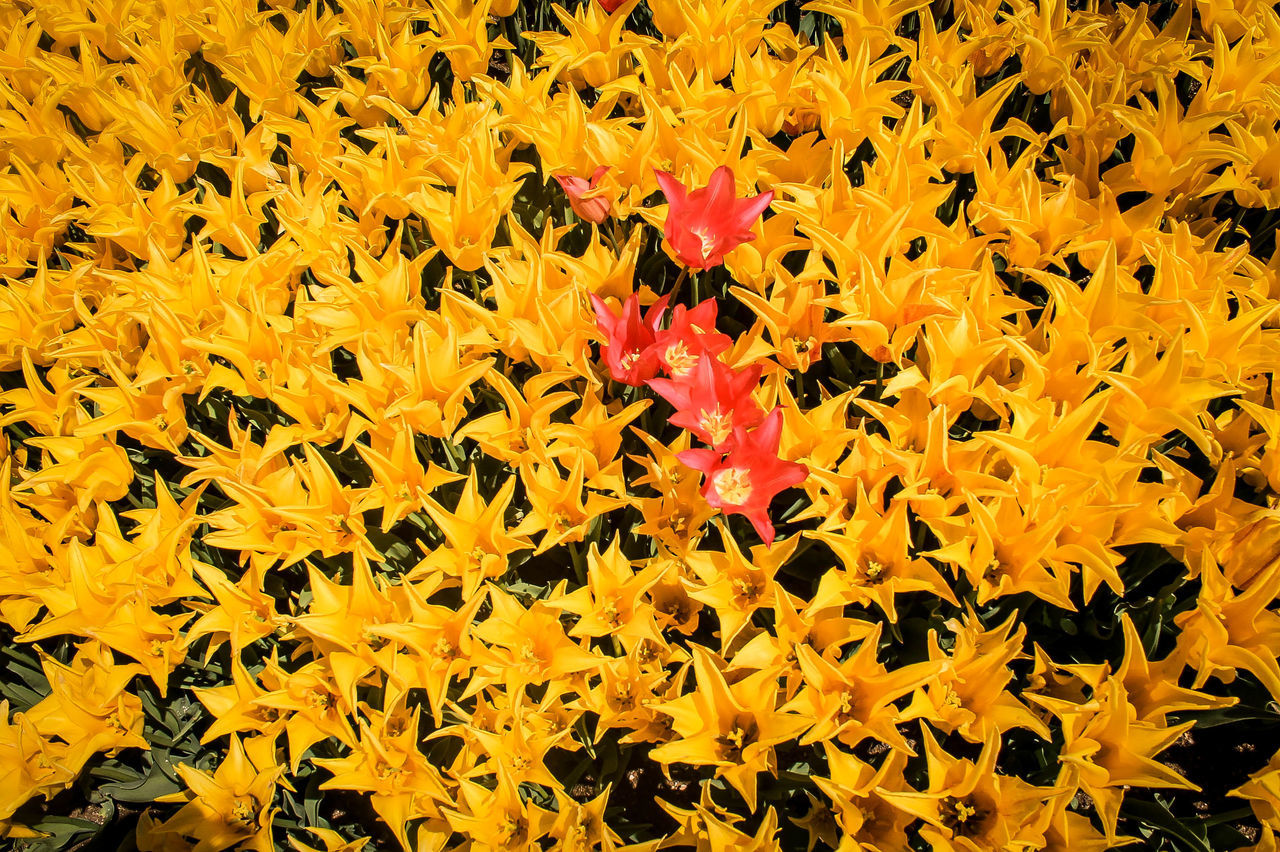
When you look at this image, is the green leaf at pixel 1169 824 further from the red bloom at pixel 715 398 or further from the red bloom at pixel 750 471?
the red bloom at pixel 715 398

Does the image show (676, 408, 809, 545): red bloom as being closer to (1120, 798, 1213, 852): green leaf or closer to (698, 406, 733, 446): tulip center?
(698, 406, 733, 446): tulip center

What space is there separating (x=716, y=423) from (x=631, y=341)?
1.07ft

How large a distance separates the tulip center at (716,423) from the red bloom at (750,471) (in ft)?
0.18

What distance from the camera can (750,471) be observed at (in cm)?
176

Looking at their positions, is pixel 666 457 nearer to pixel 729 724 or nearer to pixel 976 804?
pixel 729 724

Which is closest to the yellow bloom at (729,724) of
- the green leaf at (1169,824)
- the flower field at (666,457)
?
the flower field at (666,457)

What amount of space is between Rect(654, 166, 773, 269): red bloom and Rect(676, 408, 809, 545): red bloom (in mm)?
487

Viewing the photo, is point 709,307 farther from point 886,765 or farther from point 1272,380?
point 1272,380

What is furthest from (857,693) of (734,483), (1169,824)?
(1169,824)

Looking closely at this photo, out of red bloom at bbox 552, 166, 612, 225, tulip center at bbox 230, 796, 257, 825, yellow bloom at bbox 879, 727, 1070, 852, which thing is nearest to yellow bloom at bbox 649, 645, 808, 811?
yellow bloom at bbox 879, 727, 1070, 852

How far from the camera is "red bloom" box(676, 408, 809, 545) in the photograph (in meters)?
1.70

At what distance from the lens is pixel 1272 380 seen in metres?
2.08

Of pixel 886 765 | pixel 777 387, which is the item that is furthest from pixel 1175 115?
pixel 886 765

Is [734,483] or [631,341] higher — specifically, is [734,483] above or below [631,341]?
below
